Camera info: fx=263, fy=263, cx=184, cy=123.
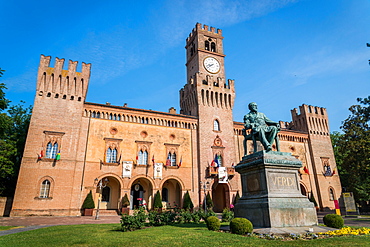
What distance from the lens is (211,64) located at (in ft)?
144

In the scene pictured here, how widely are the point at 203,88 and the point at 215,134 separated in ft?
23.7

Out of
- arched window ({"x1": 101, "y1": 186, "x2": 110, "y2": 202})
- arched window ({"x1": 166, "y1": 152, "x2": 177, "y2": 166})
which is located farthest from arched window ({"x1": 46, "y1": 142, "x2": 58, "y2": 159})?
arched window ({"x1": 166, "y1": 152, "x2": 177, "y2": 166})

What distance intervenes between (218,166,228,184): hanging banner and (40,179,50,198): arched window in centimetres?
2103

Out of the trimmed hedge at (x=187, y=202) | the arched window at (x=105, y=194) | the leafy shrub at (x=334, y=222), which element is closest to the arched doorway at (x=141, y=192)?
the arched window at (x=105, y=194)

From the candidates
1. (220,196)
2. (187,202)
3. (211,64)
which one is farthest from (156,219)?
(211,64)

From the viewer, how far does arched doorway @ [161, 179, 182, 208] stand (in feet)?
119

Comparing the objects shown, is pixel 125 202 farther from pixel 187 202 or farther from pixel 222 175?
pixel 222 175

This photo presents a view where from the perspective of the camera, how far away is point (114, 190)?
1336 inches

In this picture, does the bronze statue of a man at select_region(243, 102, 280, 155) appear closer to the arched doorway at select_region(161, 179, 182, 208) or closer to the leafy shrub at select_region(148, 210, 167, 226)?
the leafy shrub at select_region(148, 210, 167, 226)

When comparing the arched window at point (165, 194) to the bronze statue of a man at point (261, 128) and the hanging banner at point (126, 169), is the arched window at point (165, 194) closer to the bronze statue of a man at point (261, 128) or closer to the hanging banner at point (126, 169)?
the hanging banner at point (126, 169)

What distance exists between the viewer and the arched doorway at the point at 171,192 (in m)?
36.2

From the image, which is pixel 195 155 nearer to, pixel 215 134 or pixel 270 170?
pixel 215 134

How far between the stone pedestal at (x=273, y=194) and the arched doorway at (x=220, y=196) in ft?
80.9

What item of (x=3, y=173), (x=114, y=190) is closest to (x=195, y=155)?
(x=114, y=190)
